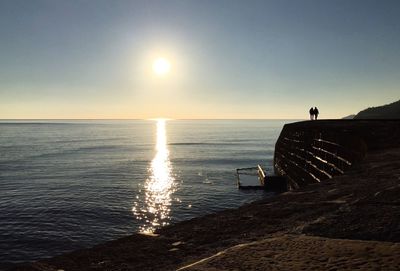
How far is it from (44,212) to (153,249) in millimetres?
26512

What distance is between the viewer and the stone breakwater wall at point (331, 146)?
16820 mm

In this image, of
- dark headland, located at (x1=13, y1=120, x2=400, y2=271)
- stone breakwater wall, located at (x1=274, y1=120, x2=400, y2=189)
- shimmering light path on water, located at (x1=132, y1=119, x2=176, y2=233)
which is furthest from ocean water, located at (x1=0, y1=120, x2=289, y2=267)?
dark headland, located at (x1=13, y1=120, x2=400, y2=271)

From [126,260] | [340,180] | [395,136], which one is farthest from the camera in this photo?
[395,136]

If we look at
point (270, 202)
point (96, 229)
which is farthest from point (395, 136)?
point (96, 229)

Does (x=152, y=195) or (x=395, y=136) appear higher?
(x=395, y=136)

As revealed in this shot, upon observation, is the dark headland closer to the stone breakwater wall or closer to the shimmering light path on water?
the stone breakwater wall

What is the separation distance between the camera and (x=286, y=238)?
4836 mm

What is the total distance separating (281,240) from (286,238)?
0.11 m

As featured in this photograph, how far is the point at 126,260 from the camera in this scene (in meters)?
5.09

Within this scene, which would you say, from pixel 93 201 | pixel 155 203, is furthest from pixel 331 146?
pixel 93 201

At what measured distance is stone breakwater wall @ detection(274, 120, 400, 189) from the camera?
1682 centimetres

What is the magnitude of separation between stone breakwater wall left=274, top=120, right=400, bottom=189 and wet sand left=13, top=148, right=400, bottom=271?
19.1 feet

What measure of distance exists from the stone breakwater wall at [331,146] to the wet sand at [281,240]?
5.82 meters

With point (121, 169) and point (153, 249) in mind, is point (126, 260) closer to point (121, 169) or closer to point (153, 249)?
point (153, 249)
